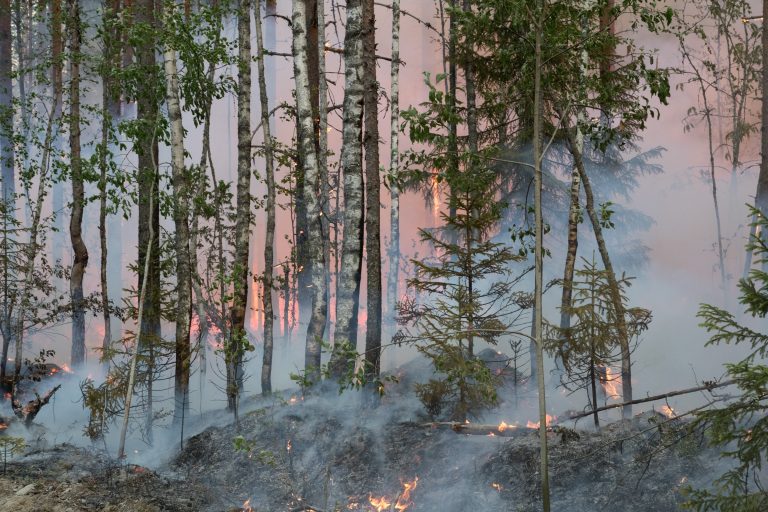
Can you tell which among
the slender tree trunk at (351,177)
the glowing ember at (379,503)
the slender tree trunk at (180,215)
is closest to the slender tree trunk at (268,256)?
the slender tree trunk at (180,215)

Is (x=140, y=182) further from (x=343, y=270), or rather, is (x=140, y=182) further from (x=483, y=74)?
(x=483, y=74)

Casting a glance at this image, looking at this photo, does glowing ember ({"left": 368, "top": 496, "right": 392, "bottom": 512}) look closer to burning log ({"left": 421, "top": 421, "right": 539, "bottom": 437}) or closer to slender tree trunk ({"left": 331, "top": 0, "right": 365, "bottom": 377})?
burning log ({"left": 421, "top": 421, "right": 539, "bottom": 437})

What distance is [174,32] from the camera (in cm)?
1223

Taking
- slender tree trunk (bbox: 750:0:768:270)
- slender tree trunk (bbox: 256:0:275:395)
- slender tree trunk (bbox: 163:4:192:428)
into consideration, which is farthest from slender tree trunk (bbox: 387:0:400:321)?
slender tree trunk (bbox: 750:0:768:270)

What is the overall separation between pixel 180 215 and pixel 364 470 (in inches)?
241

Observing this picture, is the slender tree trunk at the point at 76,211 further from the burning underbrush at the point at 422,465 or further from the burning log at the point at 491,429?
the burning log at the point at 491,429

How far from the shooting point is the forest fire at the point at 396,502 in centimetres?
888

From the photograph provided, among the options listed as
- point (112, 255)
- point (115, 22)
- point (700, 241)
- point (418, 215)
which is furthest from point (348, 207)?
point (112, 255)

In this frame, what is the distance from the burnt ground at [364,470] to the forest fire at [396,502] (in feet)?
0.23

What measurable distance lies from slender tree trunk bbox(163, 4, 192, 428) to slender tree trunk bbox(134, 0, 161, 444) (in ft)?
1.15

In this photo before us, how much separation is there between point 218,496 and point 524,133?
1077cm

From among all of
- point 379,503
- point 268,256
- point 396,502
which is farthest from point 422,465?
point 268,256

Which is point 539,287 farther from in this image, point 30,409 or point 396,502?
point 30,409

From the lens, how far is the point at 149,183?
12.9 meters
